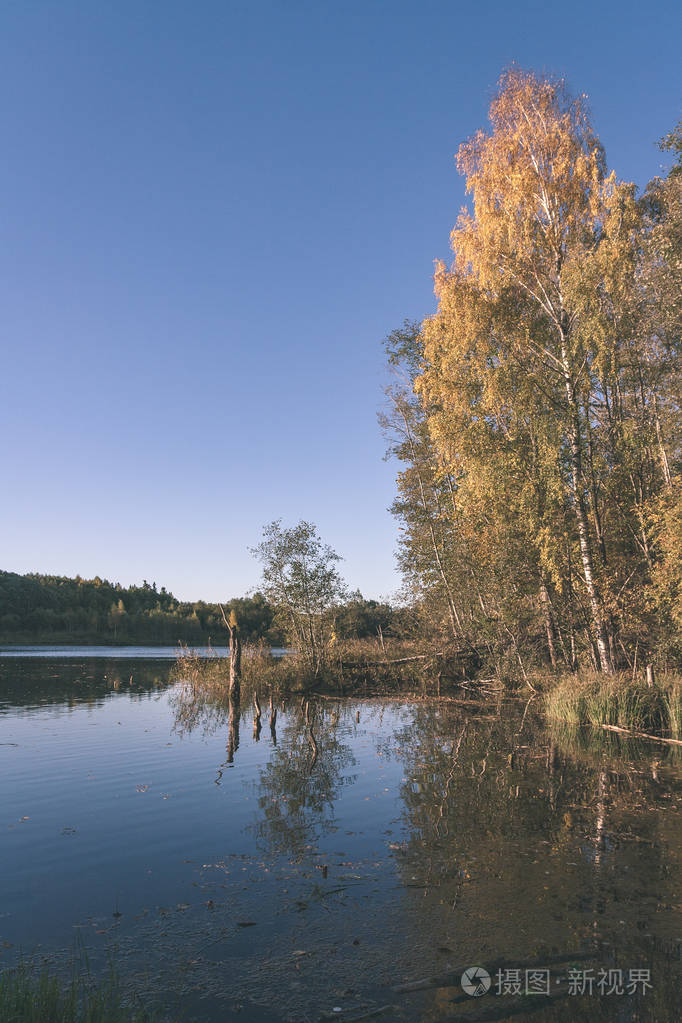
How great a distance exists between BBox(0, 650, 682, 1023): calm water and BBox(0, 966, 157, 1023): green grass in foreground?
0.34 metres

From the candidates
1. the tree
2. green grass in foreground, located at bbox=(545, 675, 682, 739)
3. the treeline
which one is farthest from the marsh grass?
green grass in foreground, located at bbox=(545, 675, 682, 739)

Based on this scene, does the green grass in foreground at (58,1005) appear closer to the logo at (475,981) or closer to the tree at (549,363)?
the logo at (475,981)

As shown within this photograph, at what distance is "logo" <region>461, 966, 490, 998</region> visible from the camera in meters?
5.20

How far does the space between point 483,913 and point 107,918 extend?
4.04 m

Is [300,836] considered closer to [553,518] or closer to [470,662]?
[553,518]

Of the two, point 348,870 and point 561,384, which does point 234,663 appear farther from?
point 348,870

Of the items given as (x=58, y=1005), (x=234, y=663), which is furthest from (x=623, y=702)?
(x=58, y=1005)

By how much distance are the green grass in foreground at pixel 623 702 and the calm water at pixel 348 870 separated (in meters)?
1.03

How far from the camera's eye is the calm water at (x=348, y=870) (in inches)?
215

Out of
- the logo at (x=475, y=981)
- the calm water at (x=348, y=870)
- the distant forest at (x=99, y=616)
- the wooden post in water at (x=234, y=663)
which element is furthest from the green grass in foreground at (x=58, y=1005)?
the distant forest at (x=99, y=616)

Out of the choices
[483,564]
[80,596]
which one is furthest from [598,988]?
[80,596]

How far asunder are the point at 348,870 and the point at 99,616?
4351 inches

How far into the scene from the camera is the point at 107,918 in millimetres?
6840

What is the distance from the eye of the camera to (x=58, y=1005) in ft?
15.3
